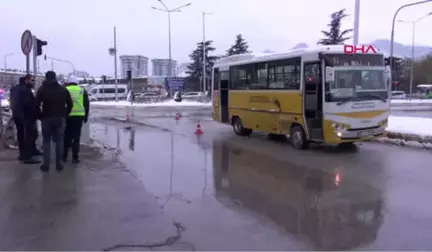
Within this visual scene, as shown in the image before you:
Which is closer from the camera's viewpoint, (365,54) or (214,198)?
(214,198)

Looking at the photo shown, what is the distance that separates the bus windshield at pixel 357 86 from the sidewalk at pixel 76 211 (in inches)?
232

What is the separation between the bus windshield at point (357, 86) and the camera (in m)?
11.9

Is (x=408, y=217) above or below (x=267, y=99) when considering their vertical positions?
below

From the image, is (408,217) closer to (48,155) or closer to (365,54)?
(48,155)

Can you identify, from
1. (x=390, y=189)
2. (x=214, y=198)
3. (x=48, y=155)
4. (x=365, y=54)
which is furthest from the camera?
(x=365, y=54)

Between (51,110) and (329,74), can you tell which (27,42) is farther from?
(329,74)

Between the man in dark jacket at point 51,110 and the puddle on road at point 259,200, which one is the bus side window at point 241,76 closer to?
the puddle on road at point 259,200

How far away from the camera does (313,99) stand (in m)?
12.4

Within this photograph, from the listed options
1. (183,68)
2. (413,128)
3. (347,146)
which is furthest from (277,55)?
(183,68)

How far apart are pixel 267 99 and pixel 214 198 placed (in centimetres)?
770

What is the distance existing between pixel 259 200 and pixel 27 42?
7133 millimetres

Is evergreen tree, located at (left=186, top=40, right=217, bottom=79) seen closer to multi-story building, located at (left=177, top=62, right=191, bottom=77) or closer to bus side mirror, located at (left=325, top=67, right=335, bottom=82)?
multi-story building, located at (left=177, top=62, right=191, bottom=77)

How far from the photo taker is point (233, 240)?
5.20 metres

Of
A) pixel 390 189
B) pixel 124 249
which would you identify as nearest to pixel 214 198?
pixel 124 249
